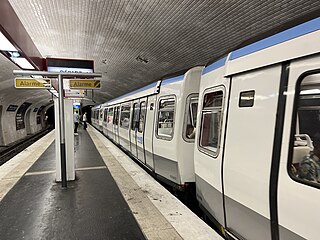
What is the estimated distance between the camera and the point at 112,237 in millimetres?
2732

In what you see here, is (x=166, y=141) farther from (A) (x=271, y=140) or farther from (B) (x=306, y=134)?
(B) (x=306, y=134)

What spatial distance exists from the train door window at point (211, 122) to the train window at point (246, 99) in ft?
1.56

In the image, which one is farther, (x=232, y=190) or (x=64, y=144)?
(x=64, y=144)

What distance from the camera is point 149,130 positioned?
18.1 feet

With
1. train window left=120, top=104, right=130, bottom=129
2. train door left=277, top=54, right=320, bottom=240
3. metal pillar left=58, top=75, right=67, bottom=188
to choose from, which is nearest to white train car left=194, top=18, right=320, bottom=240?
train door left=277, top=54, right=320, bottom=240

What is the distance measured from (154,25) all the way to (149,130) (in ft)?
7.23

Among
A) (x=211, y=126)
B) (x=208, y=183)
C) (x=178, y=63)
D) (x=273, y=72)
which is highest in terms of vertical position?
(x=178, y=63)

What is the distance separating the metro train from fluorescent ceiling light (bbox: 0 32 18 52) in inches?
102

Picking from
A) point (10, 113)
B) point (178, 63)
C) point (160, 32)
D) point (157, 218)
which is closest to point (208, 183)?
point (157, 218)

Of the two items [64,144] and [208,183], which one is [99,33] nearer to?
→ [64,144]

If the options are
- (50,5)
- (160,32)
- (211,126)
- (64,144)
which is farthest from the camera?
(160,32)

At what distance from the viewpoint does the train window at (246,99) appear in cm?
221

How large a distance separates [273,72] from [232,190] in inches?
46.0

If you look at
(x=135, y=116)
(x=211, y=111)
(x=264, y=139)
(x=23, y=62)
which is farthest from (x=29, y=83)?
(x=264, y=139)
